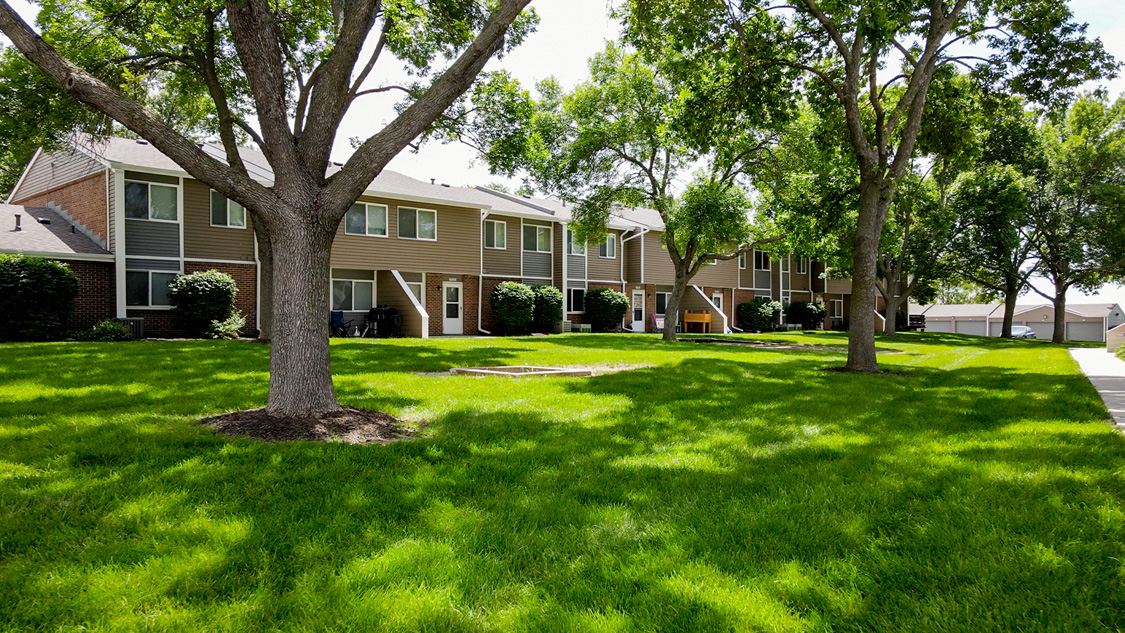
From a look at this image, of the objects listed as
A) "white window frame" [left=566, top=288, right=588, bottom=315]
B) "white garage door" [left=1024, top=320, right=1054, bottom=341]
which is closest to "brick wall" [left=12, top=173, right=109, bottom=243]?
"white window frame" [left=566, top=288, right=588, bottom=315]

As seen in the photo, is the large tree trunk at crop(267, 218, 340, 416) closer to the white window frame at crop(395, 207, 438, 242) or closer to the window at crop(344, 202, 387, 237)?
the window at crop(344, 202, 387, 237)

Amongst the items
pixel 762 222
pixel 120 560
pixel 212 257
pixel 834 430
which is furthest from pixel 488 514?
pixel 762 222

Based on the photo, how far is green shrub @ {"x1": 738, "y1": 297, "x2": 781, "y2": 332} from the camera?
35.7 metres

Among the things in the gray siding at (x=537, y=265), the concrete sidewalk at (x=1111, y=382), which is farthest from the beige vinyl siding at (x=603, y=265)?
the concrete sidewalk at (x=1111, y=382)

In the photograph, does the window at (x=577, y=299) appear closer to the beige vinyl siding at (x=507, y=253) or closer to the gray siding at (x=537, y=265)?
the gray siding at (x=537, y=265)

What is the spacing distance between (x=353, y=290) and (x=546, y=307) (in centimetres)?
745

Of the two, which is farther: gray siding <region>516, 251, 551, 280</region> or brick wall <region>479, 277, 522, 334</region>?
gray siding <region>516, 251, 551, 280</region>

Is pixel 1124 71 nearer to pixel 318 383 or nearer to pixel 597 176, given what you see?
pixel 597 176

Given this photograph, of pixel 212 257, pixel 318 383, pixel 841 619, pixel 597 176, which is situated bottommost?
pixel 841 619

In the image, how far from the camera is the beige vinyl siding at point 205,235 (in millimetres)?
19578

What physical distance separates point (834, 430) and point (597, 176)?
1795cm

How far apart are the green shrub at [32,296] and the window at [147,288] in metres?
1.99

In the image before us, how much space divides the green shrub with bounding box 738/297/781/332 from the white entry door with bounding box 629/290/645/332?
6.75 metres

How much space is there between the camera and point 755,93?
14.0 m
